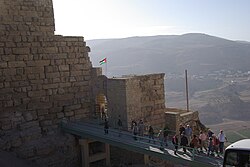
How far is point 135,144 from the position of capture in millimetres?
11602

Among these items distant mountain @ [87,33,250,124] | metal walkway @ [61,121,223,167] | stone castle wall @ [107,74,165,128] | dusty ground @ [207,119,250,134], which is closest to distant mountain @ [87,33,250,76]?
distant mountain @ [87,33,250,124]

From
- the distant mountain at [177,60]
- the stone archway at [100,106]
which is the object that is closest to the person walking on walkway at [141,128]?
the stone archway at [100,106]

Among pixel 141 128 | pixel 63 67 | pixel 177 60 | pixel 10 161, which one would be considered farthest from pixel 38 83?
pixel 177 60

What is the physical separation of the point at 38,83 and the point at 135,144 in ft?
18.1

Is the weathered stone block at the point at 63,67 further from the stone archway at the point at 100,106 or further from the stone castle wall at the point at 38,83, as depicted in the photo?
the stone archway at the point at 100,106

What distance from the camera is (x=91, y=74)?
1700 centimetres

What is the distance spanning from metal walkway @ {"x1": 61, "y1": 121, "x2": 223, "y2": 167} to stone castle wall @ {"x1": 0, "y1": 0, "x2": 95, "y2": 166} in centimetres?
84

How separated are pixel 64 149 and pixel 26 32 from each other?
17.6ft

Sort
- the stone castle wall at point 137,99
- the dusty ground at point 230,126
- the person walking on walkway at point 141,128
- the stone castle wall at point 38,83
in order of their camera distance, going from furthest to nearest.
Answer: the dusty ground at point 230,126 → the stone castle wall at point 137,99 → the stone castle wall at point 38,83 → the person walking on walkway at point 141,128

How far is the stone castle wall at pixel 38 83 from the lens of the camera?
45.3ft

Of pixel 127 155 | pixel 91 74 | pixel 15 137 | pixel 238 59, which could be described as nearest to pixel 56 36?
pixel 91 74

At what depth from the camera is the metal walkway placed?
9711 mm

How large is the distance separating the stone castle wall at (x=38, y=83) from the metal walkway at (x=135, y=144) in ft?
2.74

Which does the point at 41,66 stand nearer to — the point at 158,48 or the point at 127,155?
the point at 127,155
